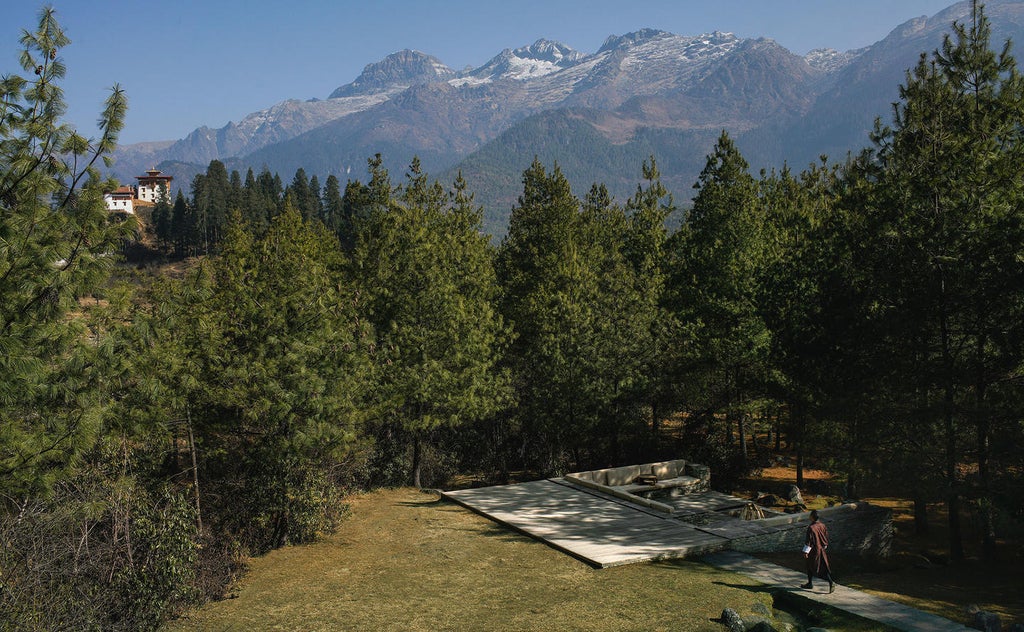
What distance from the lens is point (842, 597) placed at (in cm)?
1378

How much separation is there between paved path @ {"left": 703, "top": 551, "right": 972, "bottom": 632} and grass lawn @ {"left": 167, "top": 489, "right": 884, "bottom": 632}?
0.43 m

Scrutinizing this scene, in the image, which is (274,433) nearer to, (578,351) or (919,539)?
(578,351)

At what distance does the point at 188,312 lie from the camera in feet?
53.4

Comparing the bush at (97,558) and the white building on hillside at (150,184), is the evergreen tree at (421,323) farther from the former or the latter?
the white building on hillside at (150,184)

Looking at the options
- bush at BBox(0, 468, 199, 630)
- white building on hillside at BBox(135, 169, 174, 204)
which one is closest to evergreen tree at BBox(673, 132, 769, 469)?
bush at BBox(0, 468, 199, 630)

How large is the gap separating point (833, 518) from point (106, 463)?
17.2 metres

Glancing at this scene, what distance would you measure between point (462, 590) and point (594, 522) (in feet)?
19.3

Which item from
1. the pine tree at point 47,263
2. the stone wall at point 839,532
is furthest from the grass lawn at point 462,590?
the pine tree at point 47,263

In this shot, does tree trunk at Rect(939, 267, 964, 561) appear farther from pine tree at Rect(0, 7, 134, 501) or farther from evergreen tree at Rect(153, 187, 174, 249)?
evergreen tree at Rect(153, 187, 174, 249)

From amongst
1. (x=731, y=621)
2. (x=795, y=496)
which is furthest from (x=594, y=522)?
(x=795, y=496)

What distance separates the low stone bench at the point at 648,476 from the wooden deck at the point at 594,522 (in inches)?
24.6

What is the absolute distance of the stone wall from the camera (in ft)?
58.2

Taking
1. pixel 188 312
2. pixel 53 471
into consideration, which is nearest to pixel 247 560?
pixel 188 312

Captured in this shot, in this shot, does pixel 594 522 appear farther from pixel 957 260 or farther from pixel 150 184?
pixel 150 184
